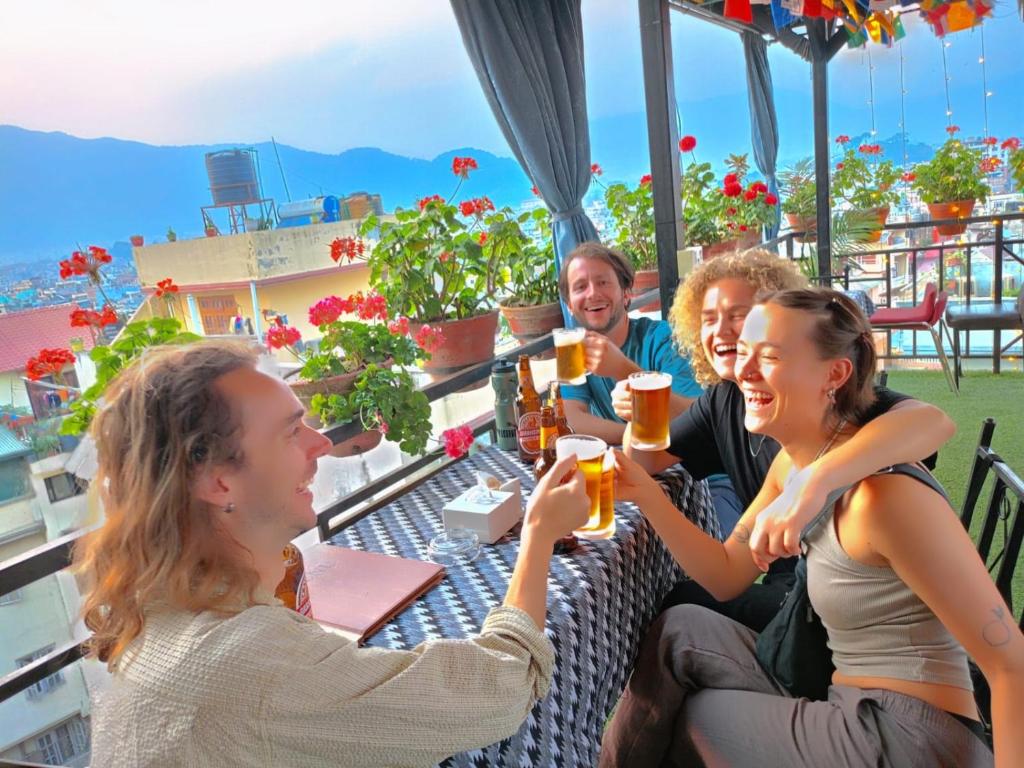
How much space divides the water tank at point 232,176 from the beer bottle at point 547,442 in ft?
3.85

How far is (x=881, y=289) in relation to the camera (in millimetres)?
6570

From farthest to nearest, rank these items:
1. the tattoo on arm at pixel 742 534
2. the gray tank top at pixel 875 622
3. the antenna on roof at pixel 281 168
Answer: the antenna on roof at pixel 281 168, the tattoo on arm at pixel 742 534, the gray tank top at pixel 875 622

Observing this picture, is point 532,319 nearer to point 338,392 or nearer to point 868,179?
point 338,392

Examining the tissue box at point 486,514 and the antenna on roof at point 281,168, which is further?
the antenna on roof at point 281,168

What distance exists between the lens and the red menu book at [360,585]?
117cm

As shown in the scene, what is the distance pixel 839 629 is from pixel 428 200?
1814mm

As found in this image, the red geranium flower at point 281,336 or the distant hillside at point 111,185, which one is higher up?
the distant hillside at point 111,185

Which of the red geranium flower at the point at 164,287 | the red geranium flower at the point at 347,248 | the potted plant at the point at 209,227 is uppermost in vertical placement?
the potted plant at the point at 209,227

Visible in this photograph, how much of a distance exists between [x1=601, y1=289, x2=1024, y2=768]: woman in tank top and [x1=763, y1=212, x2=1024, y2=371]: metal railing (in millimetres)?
4366

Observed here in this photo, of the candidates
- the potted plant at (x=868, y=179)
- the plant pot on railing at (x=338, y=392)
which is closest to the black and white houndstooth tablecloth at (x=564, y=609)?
the plant pot on railing at (x=338, y=392)

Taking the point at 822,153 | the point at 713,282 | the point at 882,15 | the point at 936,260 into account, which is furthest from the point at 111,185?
the point at 936,260

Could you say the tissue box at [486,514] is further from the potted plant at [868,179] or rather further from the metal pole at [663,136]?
the potted plant at [868,179]

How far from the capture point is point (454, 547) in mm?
1421

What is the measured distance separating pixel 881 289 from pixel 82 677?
7.01 m
